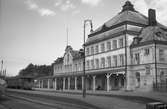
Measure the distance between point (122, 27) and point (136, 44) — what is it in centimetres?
481

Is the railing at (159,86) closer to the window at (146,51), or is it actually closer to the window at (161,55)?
the window at (161,55)

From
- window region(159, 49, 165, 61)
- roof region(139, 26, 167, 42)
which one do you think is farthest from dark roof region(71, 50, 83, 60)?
window region(159, 49, 165, 61)

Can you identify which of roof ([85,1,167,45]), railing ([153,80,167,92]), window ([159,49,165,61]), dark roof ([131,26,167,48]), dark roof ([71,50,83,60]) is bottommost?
railing ([153,80,167,92])

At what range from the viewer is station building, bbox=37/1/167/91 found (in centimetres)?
3862

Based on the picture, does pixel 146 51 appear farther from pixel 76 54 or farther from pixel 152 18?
pixel 76 54

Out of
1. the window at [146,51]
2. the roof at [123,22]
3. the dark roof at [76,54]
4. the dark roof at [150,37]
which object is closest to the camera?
the dark roof at [150,37]

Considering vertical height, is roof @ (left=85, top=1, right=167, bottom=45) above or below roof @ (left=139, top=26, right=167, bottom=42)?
above

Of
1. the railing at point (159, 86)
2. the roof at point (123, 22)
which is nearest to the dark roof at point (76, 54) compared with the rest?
the roof at point (123, 22)

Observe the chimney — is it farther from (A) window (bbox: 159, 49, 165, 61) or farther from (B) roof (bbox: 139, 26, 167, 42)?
(A) window (bbox: 159, 49, 165, 61)

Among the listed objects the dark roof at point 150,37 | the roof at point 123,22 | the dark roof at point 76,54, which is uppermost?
the roof at point 123,22

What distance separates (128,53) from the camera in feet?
141

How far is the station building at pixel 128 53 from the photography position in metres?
38.6

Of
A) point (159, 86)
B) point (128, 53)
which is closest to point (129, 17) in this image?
point (128, 53)

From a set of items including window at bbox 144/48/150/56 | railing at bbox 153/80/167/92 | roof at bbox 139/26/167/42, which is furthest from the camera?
roof at bbox 139/26/167/42
